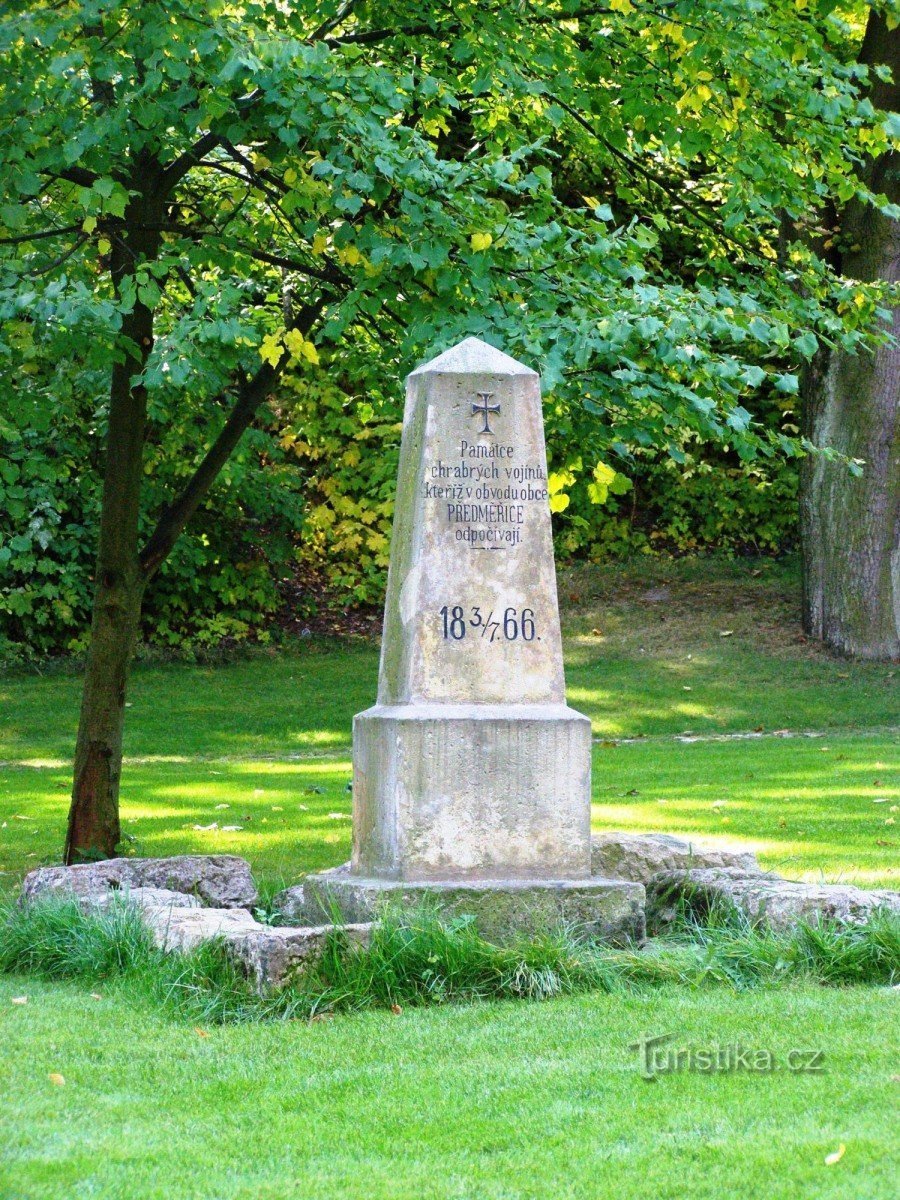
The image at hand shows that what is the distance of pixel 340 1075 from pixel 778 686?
1396 cm

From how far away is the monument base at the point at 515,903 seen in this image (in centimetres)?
630

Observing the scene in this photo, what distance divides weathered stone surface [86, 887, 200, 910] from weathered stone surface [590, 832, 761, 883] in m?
1.90

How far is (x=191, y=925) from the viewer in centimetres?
600

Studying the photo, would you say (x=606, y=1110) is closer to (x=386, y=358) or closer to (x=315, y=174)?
(x=315, y=174)

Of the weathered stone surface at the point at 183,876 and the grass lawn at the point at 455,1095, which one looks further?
the weathered stone surface at the point at 183,876

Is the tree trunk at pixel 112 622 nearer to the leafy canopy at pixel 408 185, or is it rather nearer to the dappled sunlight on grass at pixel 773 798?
the leafy canopy at pixel 408 185

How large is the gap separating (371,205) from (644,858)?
3722 mm

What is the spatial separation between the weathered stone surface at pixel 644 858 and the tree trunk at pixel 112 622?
3.28 m

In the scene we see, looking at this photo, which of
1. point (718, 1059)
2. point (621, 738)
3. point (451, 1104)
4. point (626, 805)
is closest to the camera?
point (451, 1104)

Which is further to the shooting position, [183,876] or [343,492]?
[343,492]

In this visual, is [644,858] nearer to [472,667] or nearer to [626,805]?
[472,667]

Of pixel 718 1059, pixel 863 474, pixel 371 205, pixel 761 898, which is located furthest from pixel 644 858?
pixel 863 474

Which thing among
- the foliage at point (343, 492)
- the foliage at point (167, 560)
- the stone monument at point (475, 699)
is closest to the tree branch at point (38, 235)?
the stone monument at point (475, 699)

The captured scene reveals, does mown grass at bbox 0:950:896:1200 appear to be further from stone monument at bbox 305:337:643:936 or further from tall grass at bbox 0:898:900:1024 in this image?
stone monument at bbox 305:337:643:936
